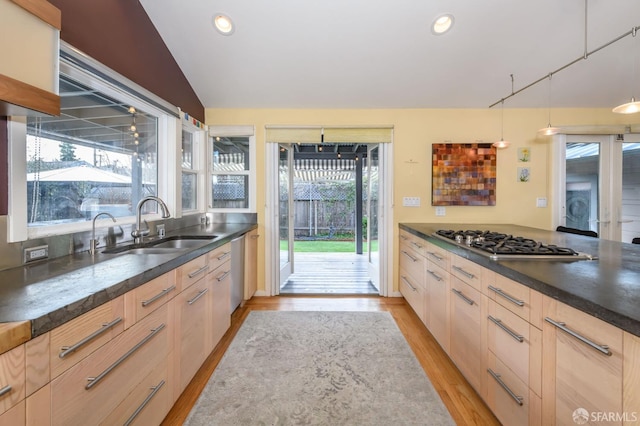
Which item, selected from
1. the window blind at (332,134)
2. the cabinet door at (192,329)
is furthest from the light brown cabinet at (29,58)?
the window blind at (332,134)

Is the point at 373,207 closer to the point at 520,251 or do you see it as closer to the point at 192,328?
the point at 520,251

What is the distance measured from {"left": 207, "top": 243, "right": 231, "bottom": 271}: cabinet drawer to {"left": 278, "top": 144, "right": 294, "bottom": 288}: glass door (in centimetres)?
134

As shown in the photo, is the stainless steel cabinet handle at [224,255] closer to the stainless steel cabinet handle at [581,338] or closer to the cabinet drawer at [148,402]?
the cabinet drawer at [148,402]

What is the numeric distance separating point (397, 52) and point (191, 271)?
2524 mm

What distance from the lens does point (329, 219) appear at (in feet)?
26.3

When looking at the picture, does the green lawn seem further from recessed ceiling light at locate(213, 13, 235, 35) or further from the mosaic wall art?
recessed ceiling light at locate(213, 13, 235, 35)

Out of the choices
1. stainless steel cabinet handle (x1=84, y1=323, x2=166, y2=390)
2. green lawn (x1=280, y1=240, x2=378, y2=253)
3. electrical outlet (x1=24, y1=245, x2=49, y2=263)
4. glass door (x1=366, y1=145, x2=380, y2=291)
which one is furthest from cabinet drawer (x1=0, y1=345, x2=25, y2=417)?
green lawn (x1=280, y1=240, x2=378, y2=253)

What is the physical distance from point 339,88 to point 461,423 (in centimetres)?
294

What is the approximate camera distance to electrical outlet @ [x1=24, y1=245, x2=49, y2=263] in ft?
4.11

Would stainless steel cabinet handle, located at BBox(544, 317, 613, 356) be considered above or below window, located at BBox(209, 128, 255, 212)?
below

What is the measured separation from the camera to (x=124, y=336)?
3.41 feet

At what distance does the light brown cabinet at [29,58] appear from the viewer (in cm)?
93

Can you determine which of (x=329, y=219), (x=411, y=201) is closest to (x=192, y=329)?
(x=411, y=201)

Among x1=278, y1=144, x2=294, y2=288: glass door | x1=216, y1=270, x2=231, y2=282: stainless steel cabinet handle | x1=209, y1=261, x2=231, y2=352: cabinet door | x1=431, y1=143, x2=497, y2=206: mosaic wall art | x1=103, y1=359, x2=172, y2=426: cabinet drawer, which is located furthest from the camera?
x1=278, y1=144, x2=294, y2=288: glass door
